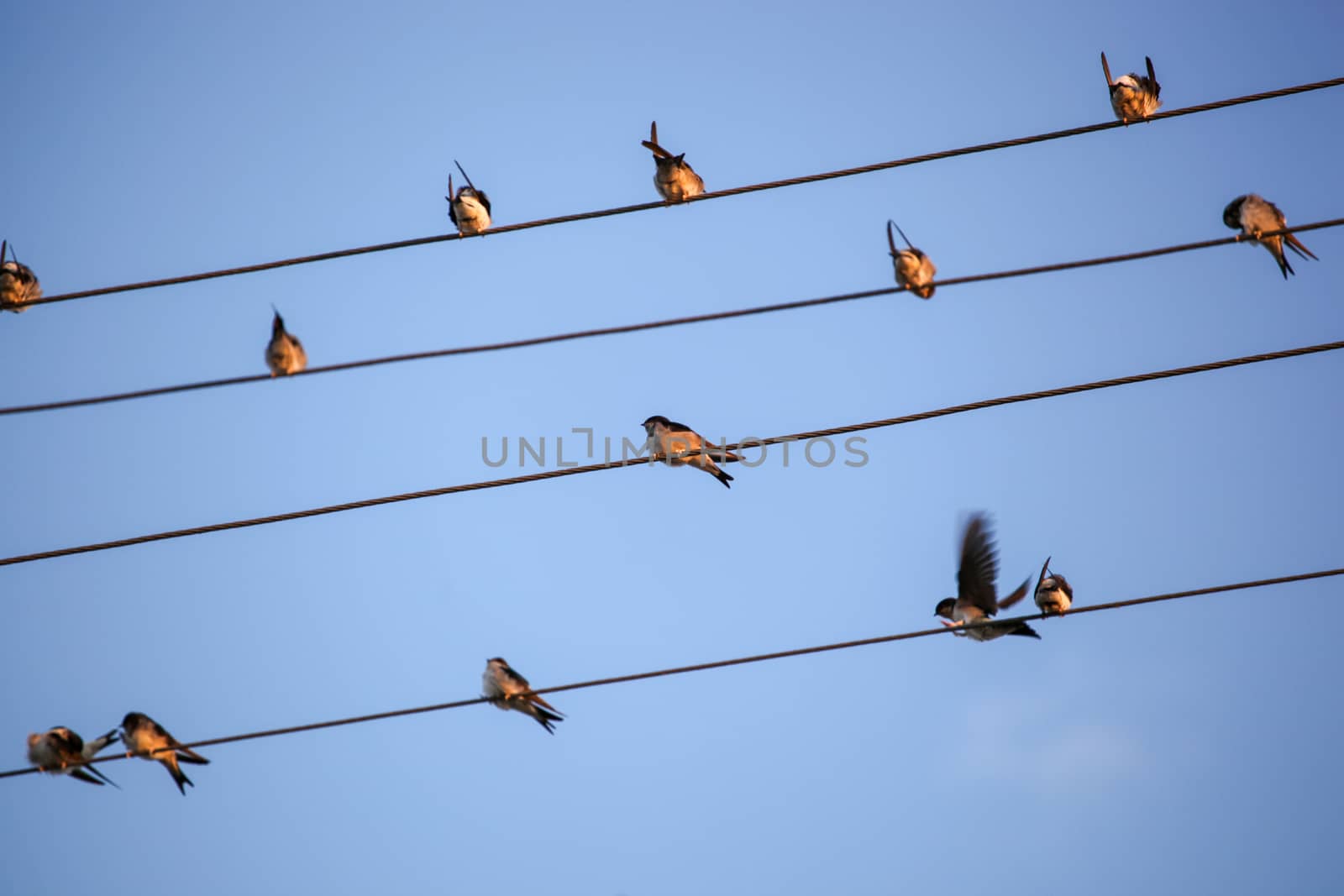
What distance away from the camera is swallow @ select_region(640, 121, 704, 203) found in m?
8.46

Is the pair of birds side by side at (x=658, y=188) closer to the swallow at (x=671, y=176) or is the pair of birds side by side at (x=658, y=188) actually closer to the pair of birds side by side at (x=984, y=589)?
the swallow at (x=671, y=176)

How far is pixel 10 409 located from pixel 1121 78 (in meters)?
7.25

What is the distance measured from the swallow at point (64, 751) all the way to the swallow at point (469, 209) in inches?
152

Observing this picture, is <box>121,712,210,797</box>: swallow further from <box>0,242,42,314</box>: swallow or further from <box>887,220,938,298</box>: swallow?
<box>887,220,938,298</box>: swallow

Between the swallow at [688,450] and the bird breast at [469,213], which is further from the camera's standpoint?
the bird breast at [469,213]

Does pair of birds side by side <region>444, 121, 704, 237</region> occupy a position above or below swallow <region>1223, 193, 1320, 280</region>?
above

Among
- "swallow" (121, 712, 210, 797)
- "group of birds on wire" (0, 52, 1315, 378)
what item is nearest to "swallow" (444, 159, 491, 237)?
"group of birds on wire" (0, 52, 1315, 378)

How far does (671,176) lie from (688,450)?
190 cm

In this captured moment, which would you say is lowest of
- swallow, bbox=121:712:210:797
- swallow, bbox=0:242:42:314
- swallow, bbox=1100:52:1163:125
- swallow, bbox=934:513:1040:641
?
swallow, bbox=121:712:210:797

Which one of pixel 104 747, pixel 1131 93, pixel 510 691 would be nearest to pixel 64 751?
pixel 104 747

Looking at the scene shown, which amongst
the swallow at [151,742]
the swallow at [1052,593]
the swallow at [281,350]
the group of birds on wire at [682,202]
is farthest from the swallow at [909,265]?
the swallow at [151,742]

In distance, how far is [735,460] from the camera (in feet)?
24.8

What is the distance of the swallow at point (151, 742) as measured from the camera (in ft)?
25.5

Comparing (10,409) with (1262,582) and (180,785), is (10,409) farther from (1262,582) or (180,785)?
(1262,582)
